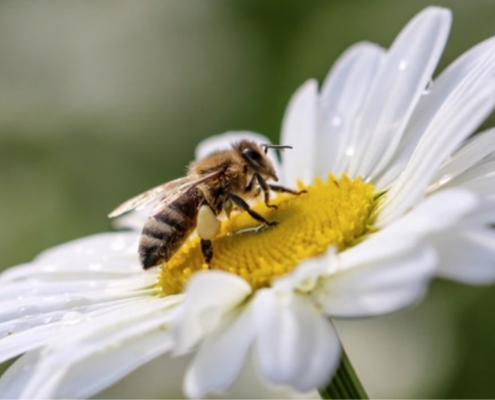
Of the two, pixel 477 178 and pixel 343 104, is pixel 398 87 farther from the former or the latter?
pixel 477 178

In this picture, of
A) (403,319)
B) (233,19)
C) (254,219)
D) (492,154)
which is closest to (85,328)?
(254,219)

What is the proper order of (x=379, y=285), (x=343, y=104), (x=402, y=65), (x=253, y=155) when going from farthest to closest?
(x=343, y=104)
(x=402, y=65)
(x=253, y=155)
(x=379, y=285)

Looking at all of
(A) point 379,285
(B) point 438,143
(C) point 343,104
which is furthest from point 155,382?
(A) point 379,285

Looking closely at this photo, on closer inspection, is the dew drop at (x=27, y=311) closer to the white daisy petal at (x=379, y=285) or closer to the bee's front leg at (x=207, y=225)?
the bee's front leg at (x=207, y=225)

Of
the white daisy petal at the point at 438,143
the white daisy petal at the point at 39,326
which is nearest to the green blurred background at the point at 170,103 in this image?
the white daisy petal at the point at 438,143

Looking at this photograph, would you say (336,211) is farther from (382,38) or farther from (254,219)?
(382,38)

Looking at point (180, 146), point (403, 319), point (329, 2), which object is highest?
point (329, 2)
